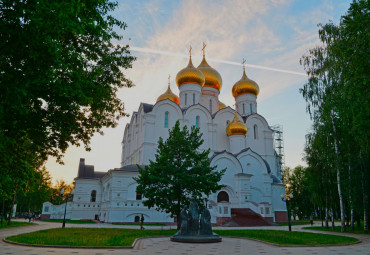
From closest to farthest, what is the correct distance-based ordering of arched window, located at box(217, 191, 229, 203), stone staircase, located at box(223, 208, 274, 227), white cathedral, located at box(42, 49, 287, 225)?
stone staircase, located at box(223, 208, 274, 227)
white cathedral, located at box(42, 49, 287, 225)
arched window, located at box(217, 191, 229, 203)

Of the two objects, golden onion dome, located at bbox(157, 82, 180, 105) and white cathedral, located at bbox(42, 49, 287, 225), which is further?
golden onion dome, located at bbox(157, 82, 180, 105)

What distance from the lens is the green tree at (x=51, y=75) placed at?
604cm

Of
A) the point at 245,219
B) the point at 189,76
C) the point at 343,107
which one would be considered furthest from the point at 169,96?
the point at 343,107

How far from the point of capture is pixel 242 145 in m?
34.0

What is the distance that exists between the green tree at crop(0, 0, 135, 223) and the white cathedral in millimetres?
16846

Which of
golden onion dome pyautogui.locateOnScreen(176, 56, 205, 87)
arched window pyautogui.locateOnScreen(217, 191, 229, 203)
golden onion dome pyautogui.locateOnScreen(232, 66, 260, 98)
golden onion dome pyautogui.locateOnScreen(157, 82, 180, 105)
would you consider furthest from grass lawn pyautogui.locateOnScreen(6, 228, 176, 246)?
golden onion dome pyautogui.locateOnScreen(232, 66, 260, 98)

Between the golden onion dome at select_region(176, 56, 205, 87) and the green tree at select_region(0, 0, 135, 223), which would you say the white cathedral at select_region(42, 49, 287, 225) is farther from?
the green tree at select_region(0, 0, 135, 223)

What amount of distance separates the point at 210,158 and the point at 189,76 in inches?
457

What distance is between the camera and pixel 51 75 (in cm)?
614

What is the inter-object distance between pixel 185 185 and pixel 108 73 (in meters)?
9.81

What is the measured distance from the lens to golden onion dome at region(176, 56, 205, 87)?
35875mm

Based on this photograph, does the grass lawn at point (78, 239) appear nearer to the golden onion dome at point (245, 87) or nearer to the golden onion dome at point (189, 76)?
the golden onion dome at point (189, 76)

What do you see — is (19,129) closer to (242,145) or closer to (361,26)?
(361,26)

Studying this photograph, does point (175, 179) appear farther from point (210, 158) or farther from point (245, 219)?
point (210, 158)
